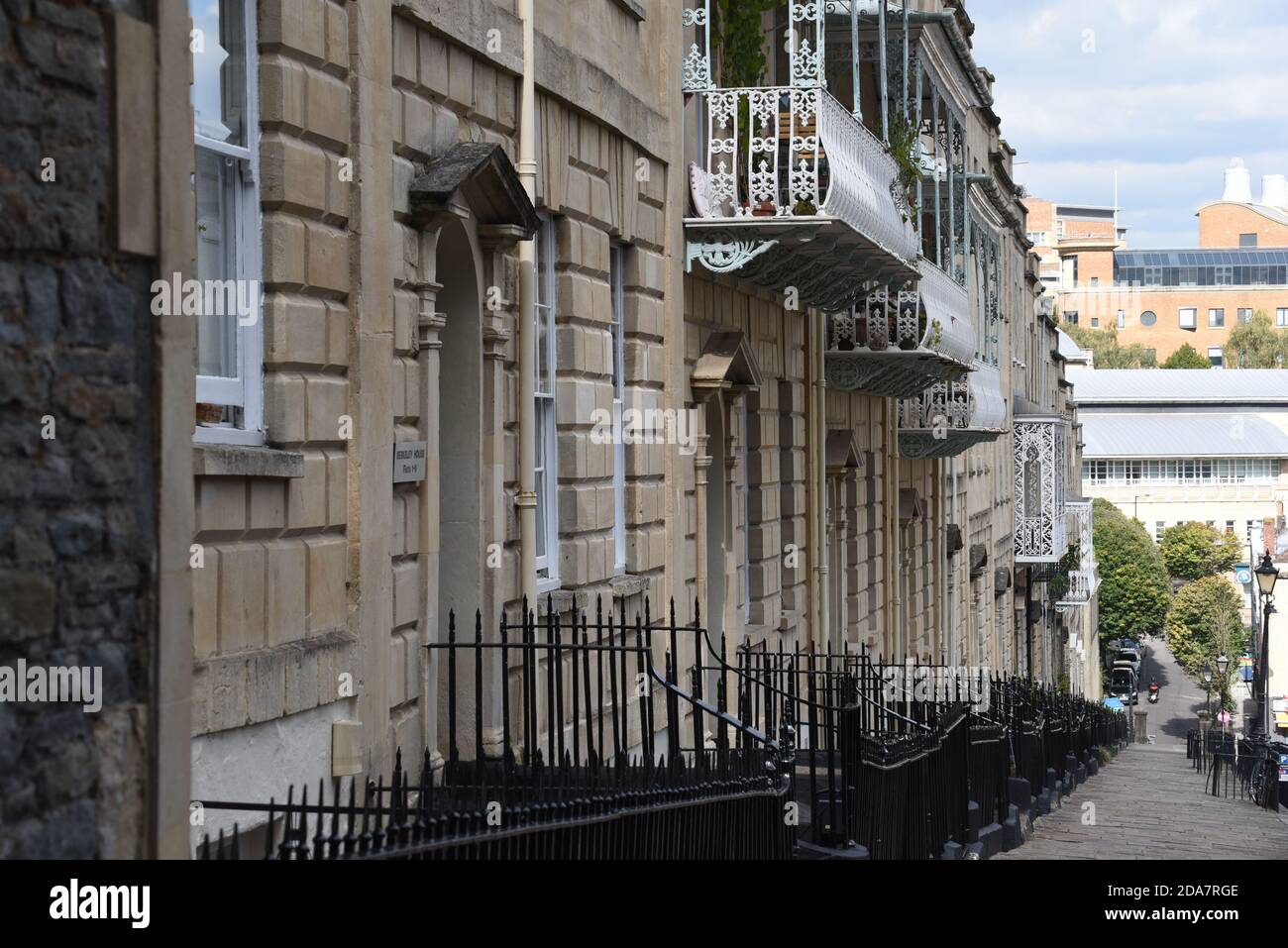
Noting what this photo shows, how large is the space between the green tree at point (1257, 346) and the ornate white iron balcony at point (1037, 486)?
96.1 metres

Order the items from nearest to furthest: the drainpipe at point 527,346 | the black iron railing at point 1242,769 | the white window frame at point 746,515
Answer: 1. the drainpipe at point 527,346
2. the white window frame at point 746,515
3. the black iron railing at point 1242,769

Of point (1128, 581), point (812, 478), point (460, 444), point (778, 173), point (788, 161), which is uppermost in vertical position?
point (788, 161)

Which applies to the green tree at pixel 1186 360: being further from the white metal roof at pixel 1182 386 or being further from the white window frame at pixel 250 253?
the white window frame at pixel 250 253

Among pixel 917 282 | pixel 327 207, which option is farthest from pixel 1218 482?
pixel 327 207

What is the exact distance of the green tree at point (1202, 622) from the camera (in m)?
70.7

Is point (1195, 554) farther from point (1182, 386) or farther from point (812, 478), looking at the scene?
point (812, 478)

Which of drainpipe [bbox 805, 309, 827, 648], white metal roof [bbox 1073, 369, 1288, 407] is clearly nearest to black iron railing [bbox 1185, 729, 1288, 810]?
drainpipe [bbox 805, 309, 827, 648]

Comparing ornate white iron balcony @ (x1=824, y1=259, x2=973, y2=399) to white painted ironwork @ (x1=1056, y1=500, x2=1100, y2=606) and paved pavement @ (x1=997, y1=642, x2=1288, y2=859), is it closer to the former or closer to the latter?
paved pavement @ (x1=997, y1=642, x2=1288, y2=859)

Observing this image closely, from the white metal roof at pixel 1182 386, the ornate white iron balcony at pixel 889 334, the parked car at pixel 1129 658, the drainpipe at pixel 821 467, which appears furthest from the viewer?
the white metal roof at pixel 1182 386

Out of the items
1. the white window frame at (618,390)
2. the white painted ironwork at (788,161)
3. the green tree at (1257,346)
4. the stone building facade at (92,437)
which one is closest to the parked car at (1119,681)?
the white painted ironwork at (788,161)

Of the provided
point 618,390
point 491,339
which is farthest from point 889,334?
point 491,339

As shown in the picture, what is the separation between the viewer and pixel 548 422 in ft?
38.0

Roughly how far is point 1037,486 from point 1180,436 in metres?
57.2

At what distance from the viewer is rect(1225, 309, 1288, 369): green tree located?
13200 centimetres
